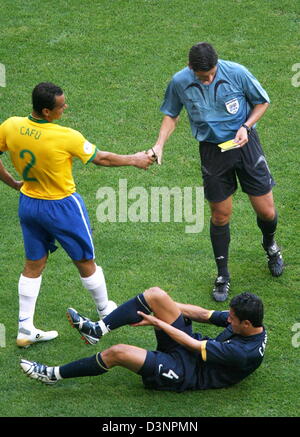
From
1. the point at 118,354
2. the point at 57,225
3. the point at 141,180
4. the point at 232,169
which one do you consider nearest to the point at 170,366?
the point at 118,354

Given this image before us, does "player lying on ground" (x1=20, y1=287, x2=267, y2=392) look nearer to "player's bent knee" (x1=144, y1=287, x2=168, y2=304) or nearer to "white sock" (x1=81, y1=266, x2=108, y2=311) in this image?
"player's bent knee" (x1=144, y1=287, x2=168, y2=304)

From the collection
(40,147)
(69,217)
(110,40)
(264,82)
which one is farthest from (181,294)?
(110,40)

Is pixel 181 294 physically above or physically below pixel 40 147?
below

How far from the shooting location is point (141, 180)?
10.4 metres

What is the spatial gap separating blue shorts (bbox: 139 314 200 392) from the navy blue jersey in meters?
0.09

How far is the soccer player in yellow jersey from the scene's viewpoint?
7.43 metres

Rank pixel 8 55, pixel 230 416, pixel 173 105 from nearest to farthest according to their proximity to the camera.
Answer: pixel 230 416, pixel 173 105, pixel 8 55

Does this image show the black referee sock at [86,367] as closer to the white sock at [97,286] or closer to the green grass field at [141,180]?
the green grass field at [141,180]

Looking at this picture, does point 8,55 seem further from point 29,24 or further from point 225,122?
point 225,122

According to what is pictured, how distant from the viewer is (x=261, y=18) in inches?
513

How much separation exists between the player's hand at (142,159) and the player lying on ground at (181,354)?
1.13 metres

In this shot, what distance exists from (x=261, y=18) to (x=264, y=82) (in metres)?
1.53

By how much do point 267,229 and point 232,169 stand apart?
0.74 metres

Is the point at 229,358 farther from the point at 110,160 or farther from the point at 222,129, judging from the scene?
the point at 222,129
